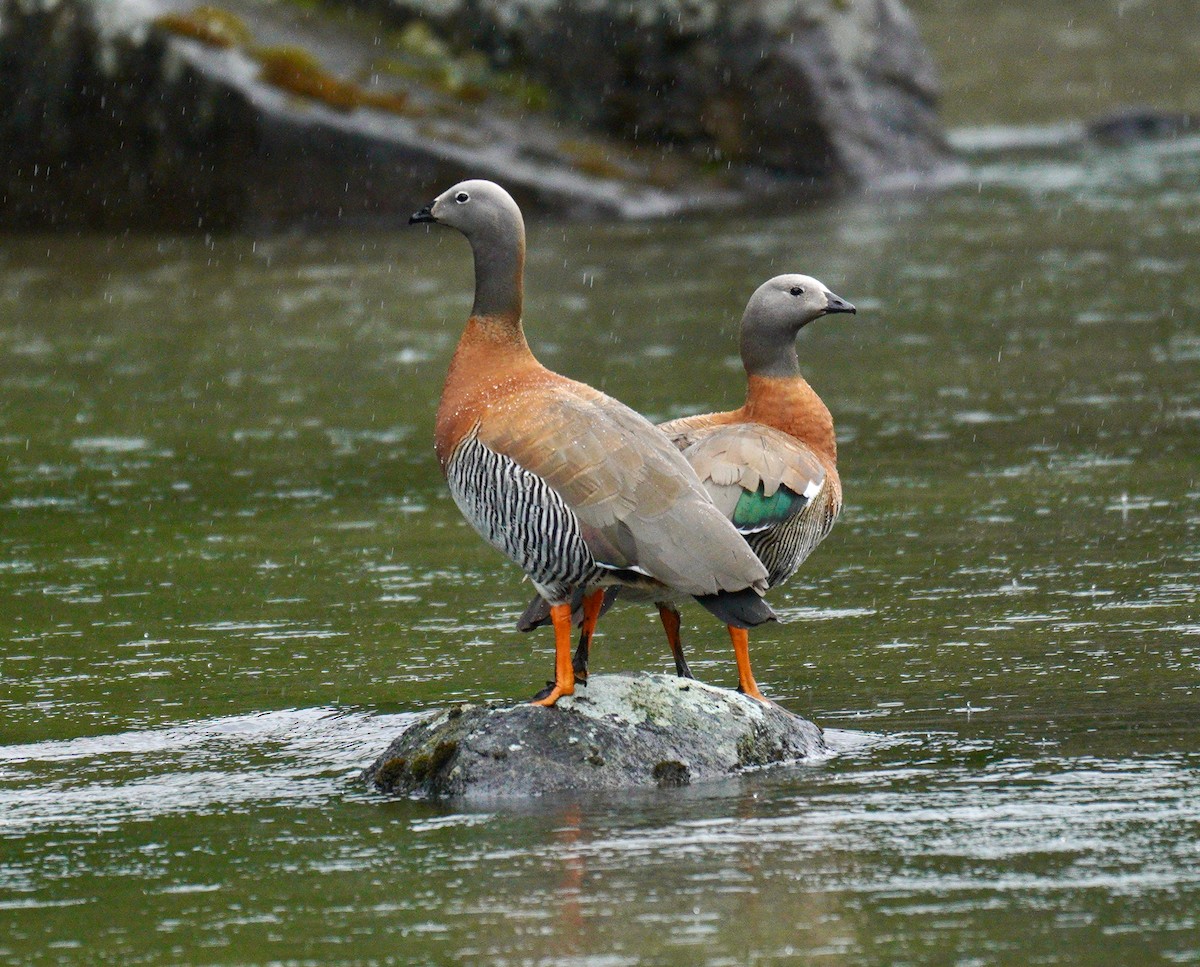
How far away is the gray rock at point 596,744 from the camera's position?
24.7ft

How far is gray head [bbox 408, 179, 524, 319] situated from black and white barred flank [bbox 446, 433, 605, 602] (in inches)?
30.5

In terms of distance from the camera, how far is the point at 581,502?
765cm

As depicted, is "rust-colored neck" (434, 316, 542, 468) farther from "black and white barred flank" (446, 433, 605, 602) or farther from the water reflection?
the water reflection

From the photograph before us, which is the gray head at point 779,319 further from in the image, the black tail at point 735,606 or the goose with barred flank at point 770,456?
the black tail at point 735,606

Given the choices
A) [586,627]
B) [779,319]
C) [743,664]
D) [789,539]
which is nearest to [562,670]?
[586,627]

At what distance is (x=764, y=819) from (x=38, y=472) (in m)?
8.34

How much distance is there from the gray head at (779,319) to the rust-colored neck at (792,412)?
55mm

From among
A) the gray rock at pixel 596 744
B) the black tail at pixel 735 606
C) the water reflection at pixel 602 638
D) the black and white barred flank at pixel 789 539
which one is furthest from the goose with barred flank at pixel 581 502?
the water reflection at pixel 602 638

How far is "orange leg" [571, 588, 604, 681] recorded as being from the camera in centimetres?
819

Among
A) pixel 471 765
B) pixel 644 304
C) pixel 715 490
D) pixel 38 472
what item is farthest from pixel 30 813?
pixel 644 304

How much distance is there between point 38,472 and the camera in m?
14.2

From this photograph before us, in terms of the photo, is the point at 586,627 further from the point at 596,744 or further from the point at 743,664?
the point at 596,744

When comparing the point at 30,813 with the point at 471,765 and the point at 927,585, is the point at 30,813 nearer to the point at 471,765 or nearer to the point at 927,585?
the point at 471,765

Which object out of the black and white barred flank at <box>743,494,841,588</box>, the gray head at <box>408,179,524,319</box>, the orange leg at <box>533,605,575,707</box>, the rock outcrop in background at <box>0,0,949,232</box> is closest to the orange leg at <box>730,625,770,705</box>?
the black and white barred flank at <box>743,494,841,588</box>
